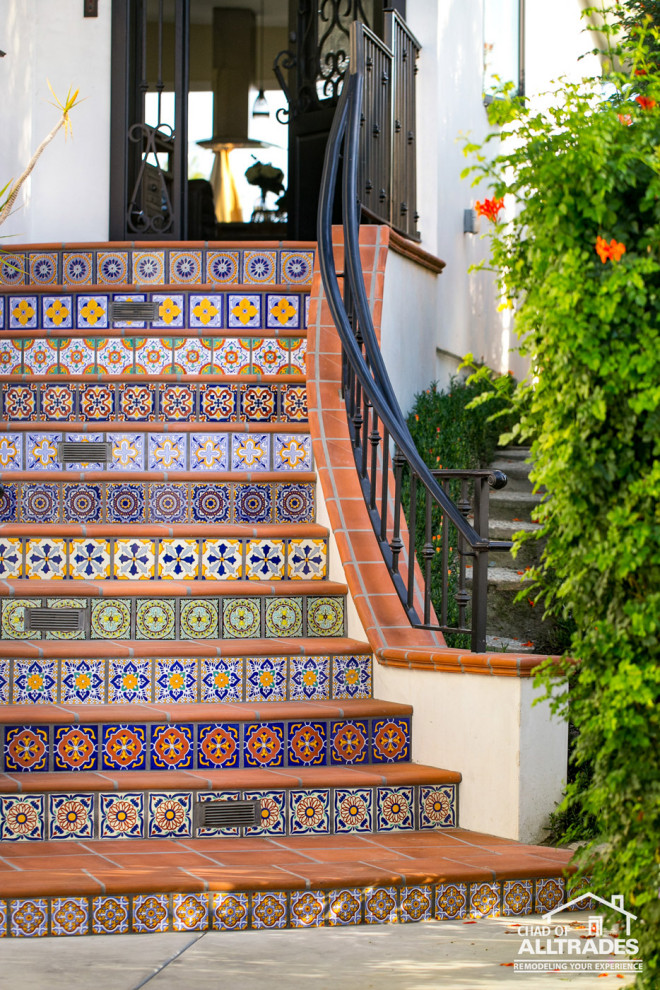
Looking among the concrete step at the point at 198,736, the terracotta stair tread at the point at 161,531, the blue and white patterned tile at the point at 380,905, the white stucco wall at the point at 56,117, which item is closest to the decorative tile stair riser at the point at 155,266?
the white stucco wall at the point at 56,117

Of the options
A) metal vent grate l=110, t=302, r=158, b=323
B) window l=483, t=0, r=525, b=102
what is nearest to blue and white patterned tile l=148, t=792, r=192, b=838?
metal vent grate l=110, t=302, r=158, b=323

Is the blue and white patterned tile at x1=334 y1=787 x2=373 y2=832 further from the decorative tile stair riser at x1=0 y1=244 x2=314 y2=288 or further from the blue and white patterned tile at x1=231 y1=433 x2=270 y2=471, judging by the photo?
the decorative tile stair riser at x1=0 y1=244 x2=314 y2=288

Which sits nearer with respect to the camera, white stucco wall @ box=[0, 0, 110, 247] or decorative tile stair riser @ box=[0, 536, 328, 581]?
decorative tile stair riser @ box=[0, 536, 328, 581]

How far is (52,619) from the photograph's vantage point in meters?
4.68

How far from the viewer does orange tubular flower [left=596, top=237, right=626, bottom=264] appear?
8.19 ft

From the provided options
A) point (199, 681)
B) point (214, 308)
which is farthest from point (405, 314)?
point (199, 681)

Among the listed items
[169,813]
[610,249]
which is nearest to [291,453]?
[169,813]

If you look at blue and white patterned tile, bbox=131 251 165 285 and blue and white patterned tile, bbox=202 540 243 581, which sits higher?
blue and white patterned tile, bbox=131 251 165 285

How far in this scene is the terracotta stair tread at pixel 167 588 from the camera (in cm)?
467

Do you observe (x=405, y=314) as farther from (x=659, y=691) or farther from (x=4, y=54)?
(x=659, y=691)

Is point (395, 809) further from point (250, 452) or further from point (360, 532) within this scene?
point (250, 452)

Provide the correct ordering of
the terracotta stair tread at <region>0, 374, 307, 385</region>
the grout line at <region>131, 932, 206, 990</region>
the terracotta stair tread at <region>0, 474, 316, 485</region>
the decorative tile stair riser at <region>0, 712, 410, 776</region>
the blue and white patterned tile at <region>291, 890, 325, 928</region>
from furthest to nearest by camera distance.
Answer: the terracotta stair tread at <region>0, 374, 307, 385</region> → the terracotta stair tread at <region>0, 474, 316, 485</region> → the decorative tile stair riser at <region>0, 712, 410, 776</region> → the blue and white patterned tile at <region>291, 890, 325, 928</region> → the grout line at <region>131, 932, 206, 990</region>

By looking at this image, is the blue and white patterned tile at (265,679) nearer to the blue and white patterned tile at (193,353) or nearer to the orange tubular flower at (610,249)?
the blue and white patterned tile at (193,353)

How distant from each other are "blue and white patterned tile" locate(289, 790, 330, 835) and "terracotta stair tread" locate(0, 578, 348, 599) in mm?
984
